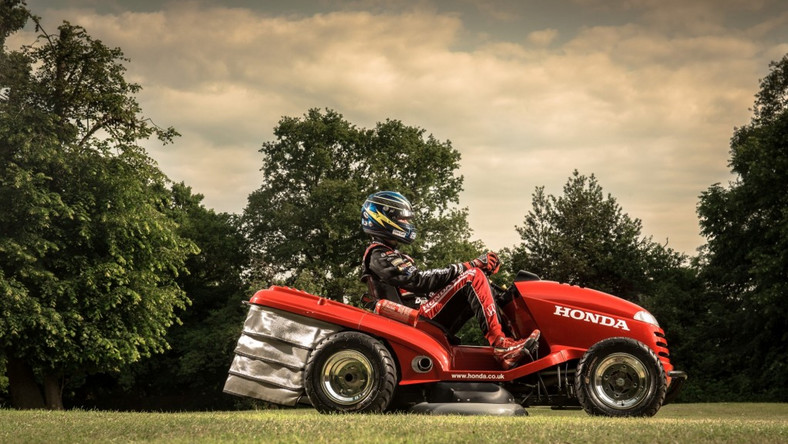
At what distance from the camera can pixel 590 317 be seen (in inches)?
407

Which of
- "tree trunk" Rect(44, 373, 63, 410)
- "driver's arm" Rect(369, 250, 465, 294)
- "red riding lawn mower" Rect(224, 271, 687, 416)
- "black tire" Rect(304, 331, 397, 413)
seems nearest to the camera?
"red riding lawn mower" Rect(224, 271, 687, 416)

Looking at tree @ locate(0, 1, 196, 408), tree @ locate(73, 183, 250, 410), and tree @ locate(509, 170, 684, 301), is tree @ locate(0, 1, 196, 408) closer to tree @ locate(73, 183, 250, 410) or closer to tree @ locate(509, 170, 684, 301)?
tree @ locate(73, 183, 250, 410)

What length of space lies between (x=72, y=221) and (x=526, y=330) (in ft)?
73.9

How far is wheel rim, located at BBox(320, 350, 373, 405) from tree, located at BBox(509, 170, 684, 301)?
3640 centimetres

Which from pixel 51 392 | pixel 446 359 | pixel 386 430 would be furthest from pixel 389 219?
pixel 51 392

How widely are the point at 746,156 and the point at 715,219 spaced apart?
3.22 meters

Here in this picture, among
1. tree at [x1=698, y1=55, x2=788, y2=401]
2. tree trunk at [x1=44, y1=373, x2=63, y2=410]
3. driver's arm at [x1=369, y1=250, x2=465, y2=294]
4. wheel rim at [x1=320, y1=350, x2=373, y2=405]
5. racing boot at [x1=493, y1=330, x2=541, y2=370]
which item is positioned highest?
tree at [x1=698, y1=55, x2=788, y2=401]

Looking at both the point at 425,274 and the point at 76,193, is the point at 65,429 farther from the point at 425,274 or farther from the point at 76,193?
the point at 76,193

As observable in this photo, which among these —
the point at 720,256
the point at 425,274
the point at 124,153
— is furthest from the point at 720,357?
the point at 425,274

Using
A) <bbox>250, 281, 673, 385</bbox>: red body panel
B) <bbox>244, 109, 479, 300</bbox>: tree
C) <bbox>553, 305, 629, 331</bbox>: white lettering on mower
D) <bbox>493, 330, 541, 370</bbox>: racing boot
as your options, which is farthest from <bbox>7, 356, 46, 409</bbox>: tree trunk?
<bbox>553, 305, 629, 331</bbox>: white lettering on mower

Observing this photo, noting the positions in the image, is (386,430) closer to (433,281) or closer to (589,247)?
(433,281)

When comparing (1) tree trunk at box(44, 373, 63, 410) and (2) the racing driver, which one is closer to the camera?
(2) the racing driver

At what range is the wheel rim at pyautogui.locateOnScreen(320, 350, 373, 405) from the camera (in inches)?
402

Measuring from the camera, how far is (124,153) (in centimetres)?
3100
